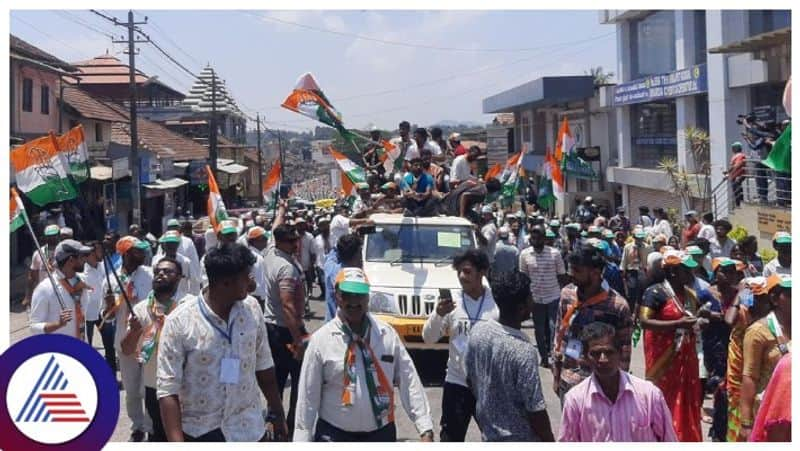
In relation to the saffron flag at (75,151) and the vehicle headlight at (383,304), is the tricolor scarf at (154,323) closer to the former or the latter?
the saffron flag at (75,151)

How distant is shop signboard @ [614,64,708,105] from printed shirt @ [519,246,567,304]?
15.9 meters

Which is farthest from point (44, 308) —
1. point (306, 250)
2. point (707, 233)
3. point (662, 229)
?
point (662, 229)

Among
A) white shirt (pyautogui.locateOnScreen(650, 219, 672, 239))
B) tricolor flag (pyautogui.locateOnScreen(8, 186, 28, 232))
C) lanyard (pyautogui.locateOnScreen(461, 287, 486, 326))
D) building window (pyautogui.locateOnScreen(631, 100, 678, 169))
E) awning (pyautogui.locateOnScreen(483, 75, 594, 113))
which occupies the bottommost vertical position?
lanyard (pyautogui.locateOnScreen(461, 287, 486, 326))

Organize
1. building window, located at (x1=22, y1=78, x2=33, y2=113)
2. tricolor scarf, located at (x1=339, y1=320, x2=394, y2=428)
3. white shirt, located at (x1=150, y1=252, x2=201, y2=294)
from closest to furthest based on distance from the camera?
tricolor scarf, located at (x1=339, y1=320, x2=394, y2=428)
white shirt, located at (x1=150, y1=252, x2=201, y2=294)
building window, located at (x1=22, y1=78, x2=33, y2=113)

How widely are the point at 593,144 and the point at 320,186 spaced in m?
37.5

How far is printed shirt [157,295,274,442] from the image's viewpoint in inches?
174

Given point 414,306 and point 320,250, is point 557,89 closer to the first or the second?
point 320,250

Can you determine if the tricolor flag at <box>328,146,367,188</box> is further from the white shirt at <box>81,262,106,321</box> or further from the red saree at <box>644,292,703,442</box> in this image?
the red saree at <box>644,292,703,442</box>

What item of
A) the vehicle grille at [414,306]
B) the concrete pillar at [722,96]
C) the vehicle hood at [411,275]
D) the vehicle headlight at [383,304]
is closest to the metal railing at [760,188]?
the concrete pillar at [722,96]

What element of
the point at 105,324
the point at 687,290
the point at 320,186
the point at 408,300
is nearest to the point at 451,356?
the point at 687,290

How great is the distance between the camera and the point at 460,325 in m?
6.03

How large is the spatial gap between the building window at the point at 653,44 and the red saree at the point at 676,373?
23.5 m

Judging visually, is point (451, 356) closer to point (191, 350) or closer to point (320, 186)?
point (191, 350)

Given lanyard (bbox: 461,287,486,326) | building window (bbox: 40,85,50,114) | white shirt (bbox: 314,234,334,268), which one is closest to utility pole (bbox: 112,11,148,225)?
building window (bbox: 40,85,50,114)
